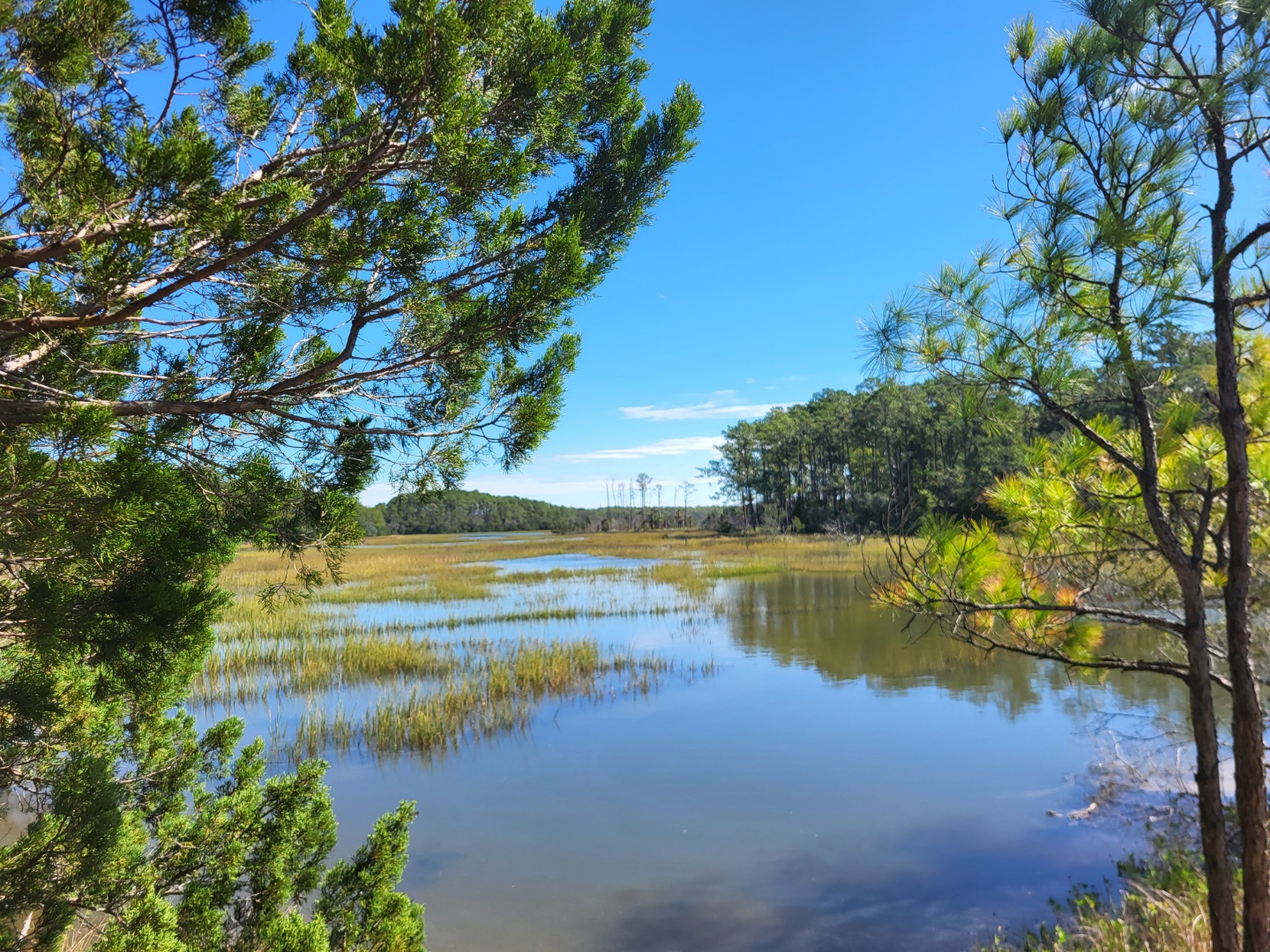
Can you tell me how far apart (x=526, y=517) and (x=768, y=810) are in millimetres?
94503

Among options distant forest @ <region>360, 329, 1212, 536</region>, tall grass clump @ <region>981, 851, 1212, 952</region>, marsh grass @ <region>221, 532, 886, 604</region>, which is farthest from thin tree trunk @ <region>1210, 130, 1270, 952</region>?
distant forest @ <region>360, 329, 1212, 536</region>

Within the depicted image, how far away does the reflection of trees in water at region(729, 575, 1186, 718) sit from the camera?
29.6 ft

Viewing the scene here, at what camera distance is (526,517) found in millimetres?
99375

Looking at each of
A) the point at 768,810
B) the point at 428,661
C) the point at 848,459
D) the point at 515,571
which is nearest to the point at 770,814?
the point at 768,810

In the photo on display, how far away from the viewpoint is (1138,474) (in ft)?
8.61

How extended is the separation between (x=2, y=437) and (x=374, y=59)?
1.83 meters

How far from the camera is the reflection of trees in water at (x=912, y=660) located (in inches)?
355

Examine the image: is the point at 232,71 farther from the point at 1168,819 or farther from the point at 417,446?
the point at 1168,819

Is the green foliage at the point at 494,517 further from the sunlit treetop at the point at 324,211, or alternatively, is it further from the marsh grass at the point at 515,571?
the sunlit treetop at the point at 324,211

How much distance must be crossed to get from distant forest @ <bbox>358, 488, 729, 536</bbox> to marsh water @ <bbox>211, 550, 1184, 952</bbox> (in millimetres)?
48282

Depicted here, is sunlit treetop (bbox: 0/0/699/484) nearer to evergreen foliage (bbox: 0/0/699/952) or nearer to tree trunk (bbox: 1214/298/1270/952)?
evergreen foliage (bbox: 0/0/699/952)

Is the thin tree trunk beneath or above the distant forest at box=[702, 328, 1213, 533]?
beneath

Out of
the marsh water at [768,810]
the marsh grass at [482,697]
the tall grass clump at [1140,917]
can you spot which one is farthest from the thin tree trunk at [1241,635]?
the marsh grass at [482,697]

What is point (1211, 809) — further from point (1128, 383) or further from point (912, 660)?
point (912, 660)
